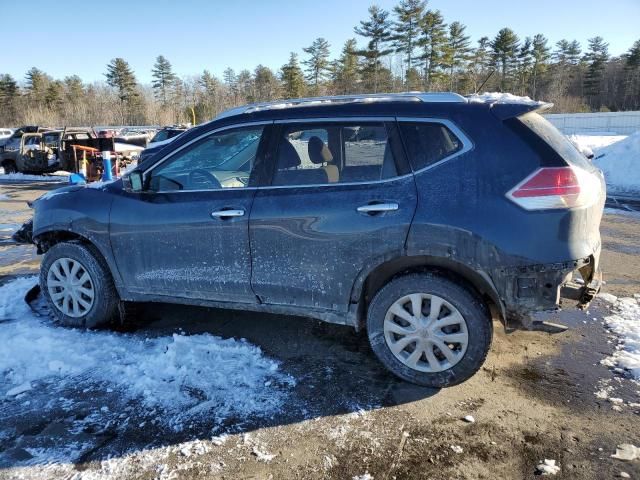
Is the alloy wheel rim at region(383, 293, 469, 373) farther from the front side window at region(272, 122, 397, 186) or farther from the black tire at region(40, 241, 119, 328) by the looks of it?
the black tire at region(40, 241, 119, 328)

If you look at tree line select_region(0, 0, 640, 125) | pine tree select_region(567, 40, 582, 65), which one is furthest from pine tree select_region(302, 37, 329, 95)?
pine tree select_region(567, 40, 582, 65)

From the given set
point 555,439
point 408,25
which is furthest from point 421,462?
point 408,25

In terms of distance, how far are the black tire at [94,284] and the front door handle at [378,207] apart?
2434 mm

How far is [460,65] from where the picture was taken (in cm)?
5044

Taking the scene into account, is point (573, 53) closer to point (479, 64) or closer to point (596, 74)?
point (596, 74)

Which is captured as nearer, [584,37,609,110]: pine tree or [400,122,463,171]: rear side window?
[400,122,463,171]: rear side window

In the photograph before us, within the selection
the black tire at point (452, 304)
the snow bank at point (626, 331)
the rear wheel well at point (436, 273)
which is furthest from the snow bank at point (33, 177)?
the snow bank at point (626, 331)

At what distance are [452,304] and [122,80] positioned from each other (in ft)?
245

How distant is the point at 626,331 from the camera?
416 centimetres

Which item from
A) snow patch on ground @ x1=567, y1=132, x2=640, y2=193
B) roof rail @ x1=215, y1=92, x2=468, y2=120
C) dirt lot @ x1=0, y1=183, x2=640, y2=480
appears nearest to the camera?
dirt lot @ x1=0, y1=183, x2=640, y2=480

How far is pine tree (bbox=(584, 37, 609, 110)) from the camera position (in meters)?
60.4

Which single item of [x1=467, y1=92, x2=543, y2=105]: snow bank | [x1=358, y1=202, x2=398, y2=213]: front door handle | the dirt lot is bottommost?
the dirt lot

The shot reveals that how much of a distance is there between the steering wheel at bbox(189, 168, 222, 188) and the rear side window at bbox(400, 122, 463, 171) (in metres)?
1.55

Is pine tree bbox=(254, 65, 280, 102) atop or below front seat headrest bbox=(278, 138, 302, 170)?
atop
